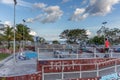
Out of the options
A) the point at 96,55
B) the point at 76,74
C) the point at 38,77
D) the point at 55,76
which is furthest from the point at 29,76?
the point at 96,55

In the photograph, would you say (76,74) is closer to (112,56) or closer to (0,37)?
(112,56)

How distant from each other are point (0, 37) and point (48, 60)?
50.6 metres

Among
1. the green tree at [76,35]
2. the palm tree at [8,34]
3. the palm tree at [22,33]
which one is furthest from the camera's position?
the green tree at [76,35]

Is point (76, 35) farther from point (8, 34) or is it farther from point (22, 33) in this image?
point (8, 34)

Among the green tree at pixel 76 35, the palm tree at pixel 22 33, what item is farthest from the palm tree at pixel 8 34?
the green tree at pixel 76 35

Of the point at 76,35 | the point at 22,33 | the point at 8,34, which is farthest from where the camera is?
the point at 76,35

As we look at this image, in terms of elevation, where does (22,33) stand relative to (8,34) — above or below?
above

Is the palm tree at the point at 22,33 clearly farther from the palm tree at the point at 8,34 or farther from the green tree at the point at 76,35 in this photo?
the green tree at the point at 76,35

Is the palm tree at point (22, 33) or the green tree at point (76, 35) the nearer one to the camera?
the palm tree at point (22, 33)

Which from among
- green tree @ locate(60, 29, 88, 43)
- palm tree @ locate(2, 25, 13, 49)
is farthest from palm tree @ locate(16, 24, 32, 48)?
green tree @ locate(60, 29, 88, 43)

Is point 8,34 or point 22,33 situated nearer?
point 8,34

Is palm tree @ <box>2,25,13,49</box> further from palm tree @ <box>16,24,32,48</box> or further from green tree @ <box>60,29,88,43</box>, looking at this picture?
green tree @ <box>60,29,88,43</box>

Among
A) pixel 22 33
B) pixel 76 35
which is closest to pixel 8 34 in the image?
pixel 22 33

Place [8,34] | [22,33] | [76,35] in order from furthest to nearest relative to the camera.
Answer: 1. [76,35]
2. [22,33]
3. [8,34]
